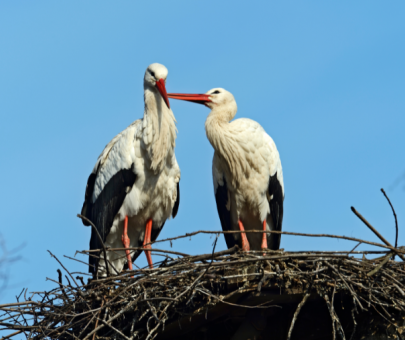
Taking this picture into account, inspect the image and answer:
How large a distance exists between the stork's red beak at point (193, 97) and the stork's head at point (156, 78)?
32 cm

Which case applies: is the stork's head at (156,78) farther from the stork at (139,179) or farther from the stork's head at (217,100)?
the stork's head at (217,100)

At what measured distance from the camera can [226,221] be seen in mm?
5895

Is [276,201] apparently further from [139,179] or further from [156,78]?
[156,78]

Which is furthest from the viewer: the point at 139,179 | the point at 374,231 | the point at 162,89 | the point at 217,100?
the point at 217,100

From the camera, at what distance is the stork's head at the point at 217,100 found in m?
6.09

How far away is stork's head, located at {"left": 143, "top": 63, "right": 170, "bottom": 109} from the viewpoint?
229 inches

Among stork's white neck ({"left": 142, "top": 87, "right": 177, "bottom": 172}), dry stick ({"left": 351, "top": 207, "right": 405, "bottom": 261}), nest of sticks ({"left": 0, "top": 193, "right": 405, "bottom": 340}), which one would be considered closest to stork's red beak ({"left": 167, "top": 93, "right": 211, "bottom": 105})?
stork's white neck ({"left": 142, "top": 87, "right": 177, "bottom": 172})

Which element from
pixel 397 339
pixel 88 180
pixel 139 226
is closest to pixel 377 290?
pixel 397 339

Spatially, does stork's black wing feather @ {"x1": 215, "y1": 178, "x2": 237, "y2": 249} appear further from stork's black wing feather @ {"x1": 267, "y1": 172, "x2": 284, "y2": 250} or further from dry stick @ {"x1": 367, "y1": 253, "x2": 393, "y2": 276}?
dry stick @ {"x1": 367, "y1": 253, "x2": 393, "y2": 276}

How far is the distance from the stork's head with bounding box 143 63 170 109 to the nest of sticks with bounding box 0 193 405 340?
2.07m

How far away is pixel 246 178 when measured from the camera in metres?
5.73

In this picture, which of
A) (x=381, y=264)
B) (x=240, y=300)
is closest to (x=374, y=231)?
(x=381, y=264)

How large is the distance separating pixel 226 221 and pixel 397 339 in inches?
88.3

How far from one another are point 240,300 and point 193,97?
107 inches
